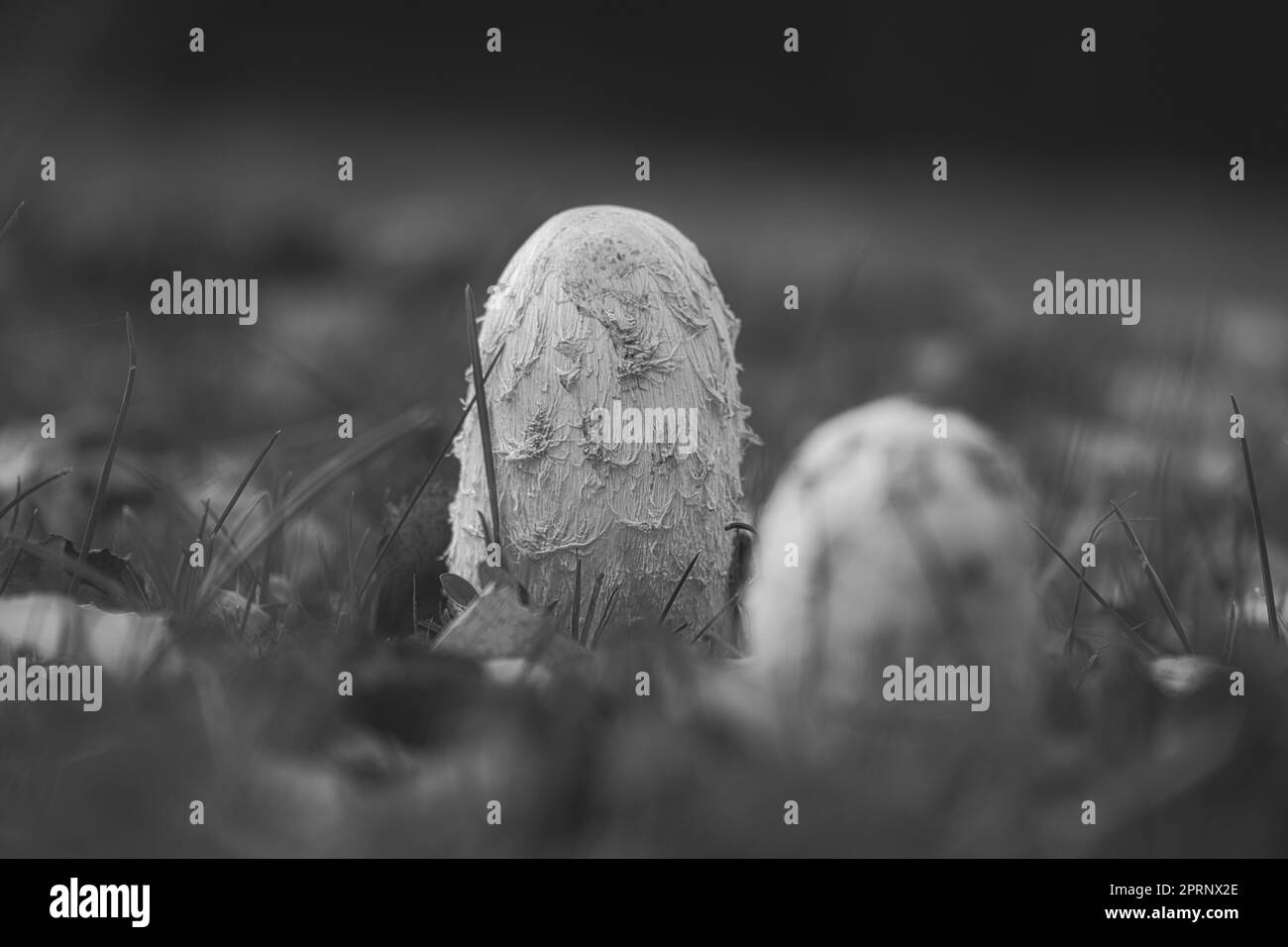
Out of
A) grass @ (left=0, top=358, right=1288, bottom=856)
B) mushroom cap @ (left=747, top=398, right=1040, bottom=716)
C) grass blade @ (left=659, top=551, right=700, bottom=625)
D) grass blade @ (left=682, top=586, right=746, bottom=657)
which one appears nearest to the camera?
grass @ (left=0, top=358, right=1288, bottom=856)

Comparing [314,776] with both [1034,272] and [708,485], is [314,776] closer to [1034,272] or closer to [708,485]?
[708,485]

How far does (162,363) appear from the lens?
4.61 m

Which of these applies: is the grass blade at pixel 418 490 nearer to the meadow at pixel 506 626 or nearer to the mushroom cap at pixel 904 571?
the meadow at pixel 506 626

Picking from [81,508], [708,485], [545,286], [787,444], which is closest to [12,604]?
[545,286]

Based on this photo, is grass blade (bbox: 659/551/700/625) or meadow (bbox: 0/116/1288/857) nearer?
meadow (bbox: 0/116/1288/857)

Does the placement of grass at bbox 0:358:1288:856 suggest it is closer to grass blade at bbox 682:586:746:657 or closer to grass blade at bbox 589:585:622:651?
grass blade at bbox 682:586:746:657

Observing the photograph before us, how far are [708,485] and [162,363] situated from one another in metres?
3.05

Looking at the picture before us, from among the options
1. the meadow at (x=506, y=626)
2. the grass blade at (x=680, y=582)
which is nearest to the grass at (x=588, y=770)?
the meadow at (x=506, y=626)

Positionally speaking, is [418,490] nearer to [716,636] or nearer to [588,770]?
[716,636]

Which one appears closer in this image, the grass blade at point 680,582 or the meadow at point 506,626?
the meadow at point 506,626

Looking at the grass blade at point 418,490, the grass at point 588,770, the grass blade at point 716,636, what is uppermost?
the grass blade at point 418,490

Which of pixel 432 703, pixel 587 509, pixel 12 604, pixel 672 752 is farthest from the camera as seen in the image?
pixel 587 509

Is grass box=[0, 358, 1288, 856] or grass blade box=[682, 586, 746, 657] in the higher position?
grass blade box=[682, 586, 746, 657]

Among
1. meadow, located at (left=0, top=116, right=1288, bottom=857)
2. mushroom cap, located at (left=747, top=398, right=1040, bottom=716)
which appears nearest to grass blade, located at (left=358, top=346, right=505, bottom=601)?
meadow, located at (left=0, top=116, right=1288, bottom=857)
